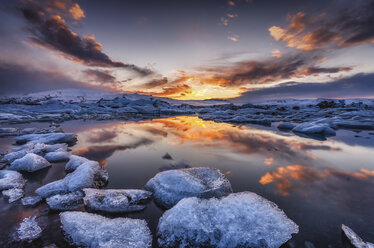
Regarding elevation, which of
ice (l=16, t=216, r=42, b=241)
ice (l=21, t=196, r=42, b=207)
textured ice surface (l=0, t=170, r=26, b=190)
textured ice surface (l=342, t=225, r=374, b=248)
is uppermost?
textured ice surface (l=342, t=225, r=374, b=248)

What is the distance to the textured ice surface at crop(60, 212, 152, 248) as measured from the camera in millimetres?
1396

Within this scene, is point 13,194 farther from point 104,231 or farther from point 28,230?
point 104,231

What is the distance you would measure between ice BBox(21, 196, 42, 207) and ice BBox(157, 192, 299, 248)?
1.59 m

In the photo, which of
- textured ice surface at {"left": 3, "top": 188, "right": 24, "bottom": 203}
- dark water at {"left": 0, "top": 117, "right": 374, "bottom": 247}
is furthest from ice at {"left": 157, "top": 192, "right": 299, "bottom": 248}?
textured ice surface at {"left": 3, "top": 188, "right": 24, "bottom": 203}

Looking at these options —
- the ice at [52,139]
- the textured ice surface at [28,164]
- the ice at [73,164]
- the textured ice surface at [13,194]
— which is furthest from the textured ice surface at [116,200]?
the ice at [52,139]

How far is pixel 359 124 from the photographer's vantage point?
29.9ft

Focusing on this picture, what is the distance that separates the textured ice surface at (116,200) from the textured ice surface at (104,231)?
17cm

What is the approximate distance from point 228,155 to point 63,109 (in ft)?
71.5

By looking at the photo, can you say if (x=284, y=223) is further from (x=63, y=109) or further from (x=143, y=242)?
(x=63, y=109)

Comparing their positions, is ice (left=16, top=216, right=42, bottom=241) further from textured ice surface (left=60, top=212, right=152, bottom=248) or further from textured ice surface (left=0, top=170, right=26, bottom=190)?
textured ice surface (left=0, top=170, right=26, bottom=190)

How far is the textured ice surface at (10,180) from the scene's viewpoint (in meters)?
2.22

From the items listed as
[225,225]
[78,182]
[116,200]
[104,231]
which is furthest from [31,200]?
[225,225]

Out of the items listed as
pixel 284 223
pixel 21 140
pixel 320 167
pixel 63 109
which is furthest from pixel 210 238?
pixel 63 109

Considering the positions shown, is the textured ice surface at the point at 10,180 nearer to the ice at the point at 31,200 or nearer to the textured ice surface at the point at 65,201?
the ice at the point at 31,200
